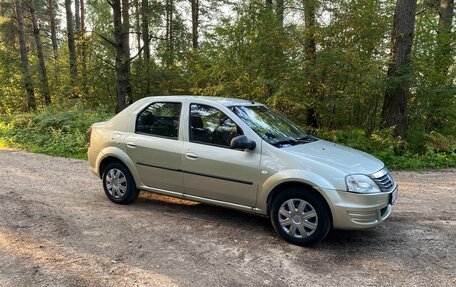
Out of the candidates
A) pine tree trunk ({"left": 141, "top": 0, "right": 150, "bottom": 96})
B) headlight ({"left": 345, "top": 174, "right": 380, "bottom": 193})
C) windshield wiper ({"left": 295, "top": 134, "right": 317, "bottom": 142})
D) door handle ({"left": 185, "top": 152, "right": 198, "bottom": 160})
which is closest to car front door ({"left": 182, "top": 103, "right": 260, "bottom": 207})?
door handle ({"left": 185, "top": 152, "right": 198, "bottom": 160})

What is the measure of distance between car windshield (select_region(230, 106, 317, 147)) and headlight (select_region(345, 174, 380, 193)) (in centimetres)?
101

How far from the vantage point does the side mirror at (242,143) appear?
15.0 feet

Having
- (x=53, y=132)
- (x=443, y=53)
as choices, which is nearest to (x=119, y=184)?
(x=53, y=132)

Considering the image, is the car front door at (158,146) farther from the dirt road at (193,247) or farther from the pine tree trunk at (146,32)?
the pine tree trunk at (146,32)

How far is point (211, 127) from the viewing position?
5.13m

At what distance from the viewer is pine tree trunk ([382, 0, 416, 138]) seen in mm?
9508

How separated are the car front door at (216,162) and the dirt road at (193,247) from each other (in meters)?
0.52

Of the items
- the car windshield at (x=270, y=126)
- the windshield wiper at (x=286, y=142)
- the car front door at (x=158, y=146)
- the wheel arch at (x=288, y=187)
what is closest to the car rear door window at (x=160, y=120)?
the car front door at (x=158, y=146)

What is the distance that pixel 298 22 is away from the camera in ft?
34.1

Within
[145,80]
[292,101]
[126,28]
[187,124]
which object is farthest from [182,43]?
[187,124]

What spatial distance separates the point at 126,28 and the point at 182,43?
11.2 ft

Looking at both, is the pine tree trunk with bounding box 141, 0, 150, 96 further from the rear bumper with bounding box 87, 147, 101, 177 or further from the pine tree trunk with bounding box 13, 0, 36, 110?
the rear bumper with bounding box 87, 147, 101, 177

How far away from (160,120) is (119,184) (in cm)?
133

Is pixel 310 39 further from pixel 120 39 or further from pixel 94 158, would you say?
pixel 120 39
